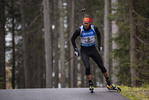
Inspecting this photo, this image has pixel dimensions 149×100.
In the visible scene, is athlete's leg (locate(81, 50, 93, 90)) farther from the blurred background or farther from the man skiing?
the blurred background

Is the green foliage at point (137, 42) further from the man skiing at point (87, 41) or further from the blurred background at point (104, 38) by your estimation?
the man skiing at point (87, 41)

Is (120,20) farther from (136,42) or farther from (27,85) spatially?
(27,85)

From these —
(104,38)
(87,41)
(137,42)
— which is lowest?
(87,41)

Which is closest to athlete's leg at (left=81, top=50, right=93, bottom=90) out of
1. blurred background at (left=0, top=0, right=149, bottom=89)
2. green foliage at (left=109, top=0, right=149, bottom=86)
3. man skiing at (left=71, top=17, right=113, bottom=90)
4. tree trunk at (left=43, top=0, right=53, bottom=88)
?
man skiing at (left=71, top=17, right=113, bottom=90)

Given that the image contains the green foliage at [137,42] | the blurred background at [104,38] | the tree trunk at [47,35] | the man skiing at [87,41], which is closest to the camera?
the man skiing at [87,41]

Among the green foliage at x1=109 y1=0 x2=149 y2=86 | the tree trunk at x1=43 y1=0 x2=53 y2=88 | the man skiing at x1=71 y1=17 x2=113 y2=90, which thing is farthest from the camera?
the tree trunk at x1=43 y1=0 x2=53 y2=88

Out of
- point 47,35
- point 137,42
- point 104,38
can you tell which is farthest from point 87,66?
point 104,38

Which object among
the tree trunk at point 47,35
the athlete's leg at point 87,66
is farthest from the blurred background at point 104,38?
the athlete's leg at point 87,66

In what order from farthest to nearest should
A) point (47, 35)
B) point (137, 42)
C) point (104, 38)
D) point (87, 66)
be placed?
point (104, 38) → point (47, 35) → point (137, 42) → point (87, 66)

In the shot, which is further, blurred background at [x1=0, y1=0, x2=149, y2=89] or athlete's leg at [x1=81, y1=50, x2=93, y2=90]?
blurred background at [x1=0, y1=0, x2=149, y2=89]

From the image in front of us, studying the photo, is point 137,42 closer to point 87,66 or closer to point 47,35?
point 87,66

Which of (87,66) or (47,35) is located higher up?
(47,35)

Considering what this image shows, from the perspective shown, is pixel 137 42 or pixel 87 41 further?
pixel 137 42

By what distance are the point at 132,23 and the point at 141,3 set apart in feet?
5.88
